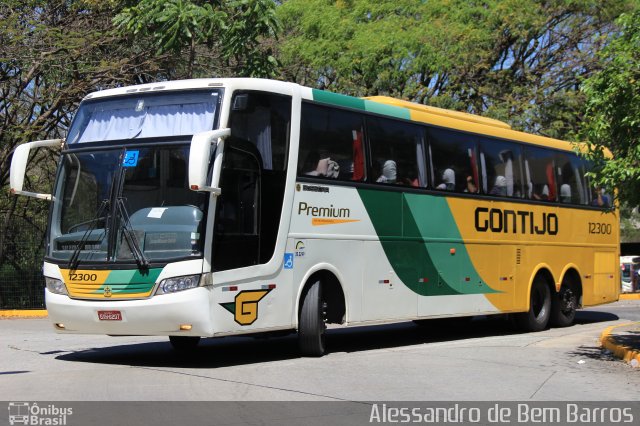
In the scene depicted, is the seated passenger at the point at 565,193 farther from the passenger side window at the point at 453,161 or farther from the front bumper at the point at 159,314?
the front bumper at the point at 159,314

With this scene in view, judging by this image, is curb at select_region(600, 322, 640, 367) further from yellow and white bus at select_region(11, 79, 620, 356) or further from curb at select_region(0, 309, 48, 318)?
curb at select_region(0, 309, 48, 318)

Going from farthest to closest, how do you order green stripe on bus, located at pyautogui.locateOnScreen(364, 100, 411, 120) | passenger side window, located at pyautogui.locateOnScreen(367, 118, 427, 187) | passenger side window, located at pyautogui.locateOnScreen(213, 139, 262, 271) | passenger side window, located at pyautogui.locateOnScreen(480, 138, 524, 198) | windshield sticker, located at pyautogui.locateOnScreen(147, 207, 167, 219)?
passenger side window, located at pyautogui.locateOnScreen(480, 138, 524, 198) → green stripe on bus, located at pyautogui.locateOnScreen(364, 100, 411, 120) → passenger side window, located at pyautogui.locateOnScreen(367, 118, 427, 187) → passenger side window, located at pyautogui.locateOnScreen(213, 139, 262, 271) → windshield sticker, located at pyautogui.locateOnScreen(147, 207, 167, 219)

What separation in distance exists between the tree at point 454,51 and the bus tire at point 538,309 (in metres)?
10.7

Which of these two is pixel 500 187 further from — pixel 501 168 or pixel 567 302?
pixel 567 302

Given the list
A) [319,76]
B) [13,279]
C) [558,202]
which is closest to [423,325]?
[558,202]

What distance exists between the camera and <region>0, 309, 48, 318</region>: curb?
824 inches

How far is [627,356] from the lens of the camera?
1239cm

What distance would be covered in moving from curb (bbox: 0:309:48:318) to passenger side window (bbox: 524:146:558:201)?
38.7 feet

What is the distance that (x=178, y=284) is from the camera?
1052cm

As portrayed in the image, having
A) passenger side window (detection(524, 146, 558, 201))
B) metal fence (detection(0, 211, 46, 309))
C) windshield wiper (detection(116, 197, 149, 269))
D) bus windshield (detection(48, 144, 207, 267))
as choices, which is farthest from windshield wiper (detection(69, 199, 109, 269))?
metal fence (detection(0, 211, 46, 309))
